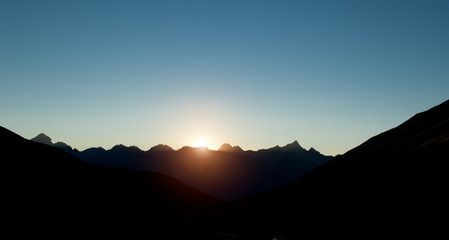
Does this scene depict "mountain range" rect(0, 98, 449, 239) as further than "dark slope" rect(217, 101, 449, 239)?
Yes

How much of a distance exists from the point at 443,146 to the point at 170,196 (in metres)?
140

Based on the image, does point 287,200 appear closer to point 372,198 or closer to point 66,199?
point 372,198

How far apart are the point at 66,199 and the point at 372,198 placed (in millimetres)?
88330

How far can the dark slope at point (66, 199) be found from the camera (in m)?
77.8

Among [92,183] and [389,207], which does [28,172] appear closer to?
[92,183]

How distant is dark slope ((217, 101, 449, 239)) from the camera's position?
207 ft

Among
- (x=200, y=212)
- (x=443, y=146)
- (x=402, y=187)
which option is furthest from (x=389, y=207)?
(x=200, y=212)

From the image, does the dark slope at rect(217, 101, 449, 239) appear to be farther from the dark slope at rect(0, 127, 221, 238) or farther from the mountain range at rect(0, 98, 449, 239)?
the dark slope at rect(0, 127, 221, 238)

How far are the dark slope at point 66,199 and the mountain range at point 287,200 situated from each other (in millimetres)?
340

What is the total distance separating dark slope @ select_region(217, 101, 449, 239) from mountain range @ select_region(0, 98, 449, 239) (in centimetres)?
31

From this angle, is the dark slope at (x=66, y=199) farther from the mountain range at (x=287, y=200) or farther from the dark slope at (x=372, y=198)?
the dark slope at (x=372, y=198)

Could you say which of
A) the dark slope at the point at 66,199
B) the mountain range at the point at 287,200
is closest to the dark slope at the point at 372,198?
the mountain range at the point at 287,200

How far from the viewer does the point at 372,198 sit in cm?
8081

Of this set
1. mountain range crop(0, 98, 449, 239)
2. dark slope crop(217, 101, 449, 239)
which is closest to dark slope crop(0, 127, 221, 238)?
mountain range crop(0, 98, 449, 239)
